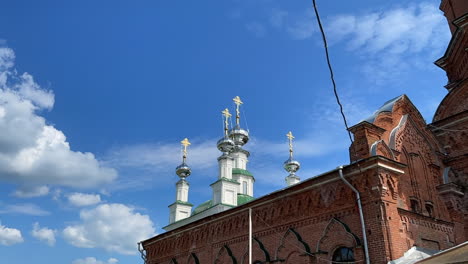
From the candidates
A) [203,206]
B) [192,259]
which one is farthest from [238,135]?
[192,259]

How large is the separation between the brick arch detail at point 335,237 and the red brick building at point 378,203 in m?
0.03

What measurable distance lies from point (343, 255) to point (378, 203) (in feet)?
5.81

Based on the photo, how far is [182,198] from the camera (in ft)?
118

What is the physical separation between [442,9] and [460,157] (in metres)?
8.11

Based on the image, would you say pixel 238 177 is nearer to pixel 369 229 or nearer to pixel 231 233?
pixel 231 233

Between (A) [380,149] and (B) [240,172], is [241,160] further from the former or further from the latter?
(A) [380,149]

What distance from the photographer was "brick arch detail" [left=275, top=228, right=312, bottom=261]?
12.2 metres

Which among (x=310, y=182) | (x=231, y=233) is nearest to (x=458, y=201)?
(x=310, y=182)

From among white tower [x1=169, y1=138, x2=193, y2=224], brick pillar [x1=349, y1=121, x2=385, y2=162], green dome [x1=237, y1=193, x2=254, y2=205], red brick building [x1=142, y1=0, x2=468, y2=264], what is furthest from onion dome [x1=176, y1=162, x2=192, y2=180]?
brick pillar [x1=349, y1=121, x2=385, y2=162]

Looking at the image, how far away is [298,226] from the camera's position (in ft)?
41.7

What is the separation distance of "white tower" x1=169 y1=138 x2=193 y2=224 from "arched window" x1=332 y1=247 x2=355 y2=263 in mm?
24913

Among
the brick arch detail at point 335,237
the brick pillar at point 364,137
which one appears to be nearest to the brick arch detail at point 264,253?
the brick arch detail at point 335,237

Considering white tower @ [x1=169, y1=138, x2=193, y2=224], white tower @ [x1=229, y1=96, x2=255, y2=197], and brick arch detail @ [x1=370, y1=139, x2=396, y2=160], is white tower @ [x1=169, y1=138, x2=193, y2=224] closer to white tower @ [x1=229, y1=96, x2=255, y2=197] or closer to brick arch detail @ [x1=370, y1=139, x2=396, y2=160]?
white tower @ [x1=229, y1=96, x2=255, y2=197]

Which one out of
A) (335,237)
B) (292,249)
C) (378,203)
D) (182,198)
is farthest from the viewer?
(182,198)
